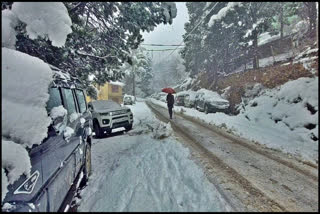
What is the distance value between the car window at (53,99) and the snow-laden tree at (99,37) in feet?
2.51

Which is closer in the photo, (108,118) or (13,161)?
(13,161)

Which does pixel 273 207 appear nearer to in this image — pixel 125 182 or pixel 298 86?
pixel 298 86

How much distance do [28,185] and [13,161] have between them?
0.25 metres

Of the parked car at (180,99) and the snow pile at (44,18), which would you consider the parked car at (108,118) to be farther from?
the parked car at (180,99)

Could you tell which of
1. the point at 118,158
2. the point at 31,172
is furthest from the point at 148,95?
the point at 31,172

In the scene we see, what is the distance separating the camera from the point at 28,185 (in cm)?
167

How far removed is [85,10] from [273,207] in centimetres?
522

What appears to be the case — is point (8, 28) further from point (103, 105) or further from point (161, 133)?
point (103, 105)

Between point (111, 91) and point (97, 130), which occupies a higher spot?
point (111, 91)

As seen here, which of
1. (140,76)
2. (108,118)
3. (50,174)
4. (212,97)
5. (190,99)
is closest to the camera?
(50,174)

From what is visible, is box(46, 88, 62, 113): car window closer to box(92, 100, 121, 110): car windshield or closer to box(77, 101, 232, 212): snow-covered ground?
box(77, 101, 232, 212): snow-covered ground

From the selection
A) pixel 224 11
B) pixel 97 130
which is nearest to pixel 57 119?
pixel 224 11

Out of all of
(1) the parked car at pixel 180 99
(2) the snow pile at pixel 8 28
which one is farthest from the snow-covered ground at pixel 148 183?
(1) the parked car at pixel 180 99

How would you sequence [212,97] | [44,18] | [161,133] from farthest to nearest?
[212,97]
[161,133]
[44,18]
